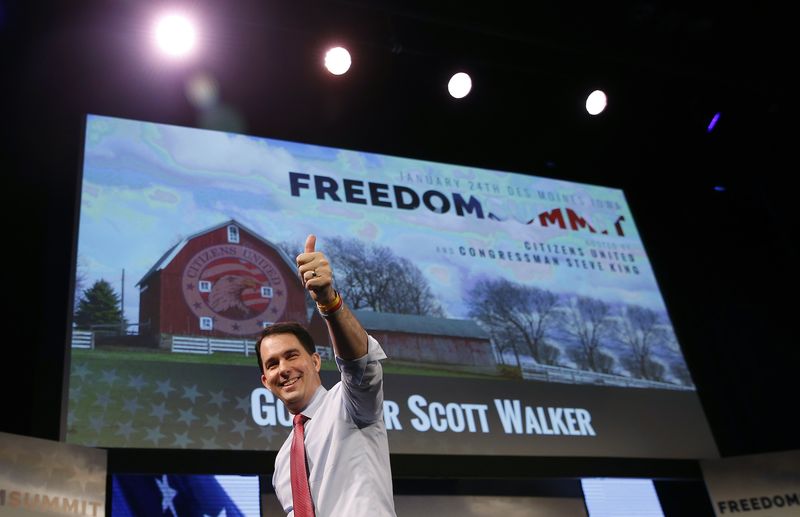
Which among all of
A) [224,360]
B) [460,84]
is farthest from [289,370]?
[460,84]

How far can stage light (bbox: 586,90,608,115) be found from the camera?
5.31 meters

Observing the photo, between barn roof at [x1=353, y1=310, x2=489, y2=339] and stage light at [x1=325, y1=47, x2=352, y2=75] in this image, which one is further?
stage light at [x1=325, y1=47, x2=352, y2=75]

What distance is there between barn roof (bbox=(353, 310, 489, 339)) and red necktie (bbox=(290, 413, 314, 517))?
2.54 m

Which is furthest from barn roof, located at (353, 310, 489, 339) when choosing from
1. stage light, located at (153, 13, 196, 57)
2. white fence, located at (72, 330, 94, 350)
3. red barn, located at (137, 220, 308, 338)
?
stage light, located at (153, 13, 196, 57)

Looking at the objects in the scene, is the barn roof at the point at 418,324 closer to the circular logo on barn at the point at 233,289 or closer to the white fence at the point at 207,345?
the circular logo on barn at the point at 233,289

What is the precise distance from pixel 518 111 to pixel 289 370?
4482 millimetres

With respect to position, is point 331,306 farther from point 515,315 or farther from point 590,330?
point 590,330

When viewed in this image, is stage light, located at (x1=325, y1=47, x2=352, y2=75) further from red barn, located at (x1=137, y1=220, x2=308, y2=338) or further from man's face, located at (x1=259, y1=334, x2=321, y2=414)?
man's face, located at (x1=259, y1=334, x2=321, y2=414)

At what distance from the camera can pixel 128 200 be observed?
4.19 metres

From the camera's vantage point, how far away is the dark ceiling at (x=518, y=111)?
15.2ft

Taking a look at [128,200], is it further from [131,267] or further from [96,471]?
[96,471]

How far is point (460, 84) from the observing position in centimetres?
508

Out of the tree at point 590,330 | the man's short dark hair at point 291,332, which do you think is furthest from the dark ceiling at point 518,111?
the man's short dark hair at point 291,332

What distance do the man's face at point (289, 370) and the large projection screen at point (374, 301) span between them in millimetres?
1935
